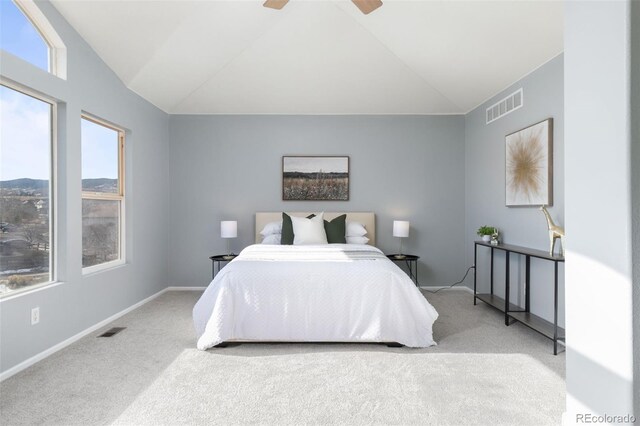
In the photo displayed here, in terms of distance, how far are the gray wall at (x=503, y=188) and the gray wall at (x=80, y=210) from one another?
415cm

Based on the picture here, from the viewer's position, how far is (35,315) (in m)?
2.72

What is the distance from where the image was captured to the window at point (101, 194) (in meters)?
3.57

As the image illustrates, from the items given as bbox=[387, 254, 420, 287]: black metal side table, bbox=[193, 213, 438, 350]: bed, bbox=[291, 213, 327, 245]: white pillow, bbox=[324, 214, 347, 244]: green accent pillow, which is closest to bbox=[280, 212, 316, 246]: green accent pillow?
bbox=[291, 213, 327, 245]: white pillow

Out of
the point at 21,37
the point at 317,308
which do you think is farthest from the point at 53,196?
the point at 317,308

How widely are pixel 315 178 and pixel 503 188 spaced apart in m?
2.38

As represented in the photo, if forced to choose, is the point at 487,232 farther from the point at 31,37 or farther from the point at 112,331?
the point at 31,37

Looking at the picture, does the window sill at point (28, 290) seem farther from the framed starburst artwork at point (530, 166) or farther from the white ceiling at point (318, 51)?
the framed starburst artwork at point (530, 166)

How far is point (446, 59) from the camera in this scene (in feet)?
13.3

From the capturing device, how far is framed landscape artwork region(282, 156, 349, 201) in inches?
206

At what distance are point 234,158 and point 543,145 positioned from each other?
3728 mm

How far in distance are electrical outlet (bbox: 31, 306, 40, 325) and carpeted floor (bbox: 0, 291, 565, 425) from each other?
0.96 ft

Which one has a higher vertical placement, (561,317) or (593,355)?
(593,355)

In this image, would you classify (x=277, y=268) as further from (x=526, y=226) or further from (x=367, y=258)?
(x=526, y=226)

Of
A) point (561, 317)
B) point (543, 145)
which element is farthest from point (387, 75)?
point (561, 317)
